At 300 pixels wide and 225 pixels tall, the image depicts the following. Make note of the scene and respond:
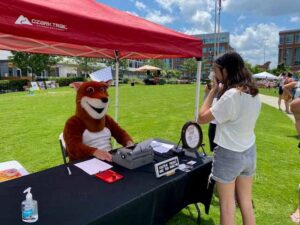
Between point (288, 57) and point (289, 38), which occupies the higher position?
point (289, 38)

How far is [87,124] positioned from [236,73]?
1.69 m

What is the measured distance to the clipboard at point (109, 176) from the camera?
215 cm

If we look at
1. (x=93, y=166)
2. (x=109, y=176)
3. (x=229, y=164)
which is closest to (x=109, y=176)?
(x=109, y=176)

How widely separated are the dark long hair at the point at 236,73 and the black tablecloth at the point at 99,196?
0.92 metres

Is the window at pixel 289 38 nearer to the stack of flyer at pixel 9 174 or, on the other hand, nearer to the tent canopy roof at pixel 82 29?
the tent canopy roof at pixel 82 29

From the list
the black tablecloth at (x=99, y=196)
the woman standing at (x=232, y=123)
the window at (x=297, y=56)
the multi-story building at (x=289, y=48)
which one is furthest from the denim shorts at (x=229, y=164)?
the window at (x=297, y=56)

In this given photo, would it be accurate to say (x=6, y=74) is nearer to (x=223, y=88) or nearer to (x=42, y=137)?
(x=42, y=137)

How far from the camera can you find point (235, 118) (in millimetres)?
2053

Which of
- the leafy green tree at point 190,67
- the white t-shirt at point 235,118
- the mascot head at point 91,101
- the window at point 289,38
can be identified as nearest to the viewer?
the white t-shirt at point 235,118

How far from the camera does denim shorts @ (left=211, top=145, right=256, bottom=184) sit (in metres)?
2.12

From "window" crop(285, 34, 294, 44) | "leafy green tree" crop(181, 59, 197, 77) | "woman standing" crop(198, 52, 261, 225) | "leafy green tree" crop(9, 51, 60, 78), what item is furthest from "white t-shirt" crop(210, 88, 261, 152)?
"window" crop(285, 34, 294, 44)

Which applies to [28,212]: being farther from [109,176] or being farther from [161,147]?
[161,147]

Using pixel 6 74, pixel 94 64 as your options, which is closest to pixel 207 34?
pixel 94 64

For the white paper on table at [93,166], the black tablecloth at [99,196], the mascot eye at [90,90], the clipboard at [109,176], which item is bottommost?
the black tablecloth at [99,196]
